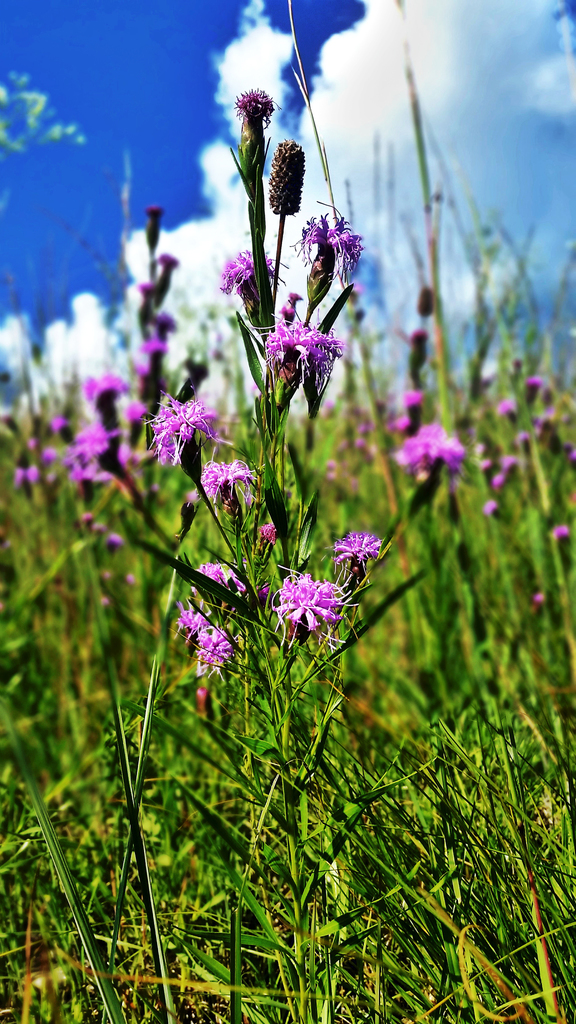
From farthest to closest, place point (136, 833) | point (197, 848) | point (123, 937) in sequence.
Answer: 1. point (197, 848)
2. point (123, 937)
3. point (136, 833)

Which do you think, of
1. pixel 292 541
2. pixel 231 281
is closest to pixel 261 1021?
pixel 292 541

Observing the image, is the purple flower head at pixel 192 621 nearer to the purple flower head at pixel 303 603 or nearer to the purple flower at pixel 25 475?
the purple flower head at pixel 303 603

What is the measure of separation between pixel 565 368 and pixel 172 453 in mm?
2770

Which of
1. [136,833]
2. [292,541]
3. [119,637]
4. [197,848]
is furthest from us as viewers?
[119,637]

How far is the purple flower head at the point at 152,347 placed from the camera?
1.76m

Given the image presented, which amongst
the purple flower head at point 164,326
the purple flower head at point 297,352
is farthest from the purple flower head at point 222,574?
the purple flower head at point 164,326

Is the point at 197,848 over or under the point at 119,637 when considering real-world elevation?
under

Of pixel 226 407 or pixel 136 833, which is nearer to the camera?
pixel 136 833

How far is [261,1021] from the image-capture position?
54 centimetres

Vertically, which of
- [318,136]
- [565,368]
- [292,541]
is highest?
[565,368]

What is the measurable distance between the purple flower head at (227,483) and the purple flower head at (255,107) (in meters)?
0.26

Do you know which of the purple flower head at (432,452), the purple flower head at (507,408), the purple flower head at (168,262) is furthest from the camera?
the purple flower head at (507,408)

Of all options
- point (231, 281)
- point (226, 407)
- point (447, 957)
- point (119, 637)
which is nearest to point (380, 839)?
point (447, 957)

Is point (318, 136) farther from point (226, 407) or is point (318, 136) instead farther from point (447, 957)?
point (226, 407)
